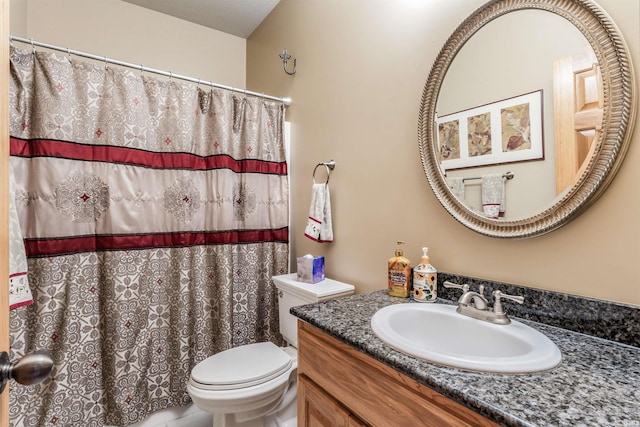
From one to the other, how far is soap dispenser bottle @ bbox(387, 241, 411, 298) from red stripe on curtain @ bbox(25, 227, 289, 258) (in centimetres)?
97

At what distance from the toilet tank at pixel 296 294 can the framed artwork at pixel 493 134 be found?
0.77 meters

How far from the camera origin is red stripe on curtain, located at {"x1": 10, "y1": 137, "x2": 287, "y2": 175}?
140 cm

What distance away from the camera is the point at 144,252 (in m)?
1.64

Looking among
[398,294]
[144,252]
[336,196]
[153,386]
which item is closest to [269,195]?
[336,196]

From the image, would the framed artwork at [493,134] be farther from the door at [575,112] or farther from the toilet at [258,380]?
the toilet at [258,380]

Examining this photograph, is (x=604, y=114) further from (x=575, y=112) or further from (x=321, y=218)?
(x=321, y=218)

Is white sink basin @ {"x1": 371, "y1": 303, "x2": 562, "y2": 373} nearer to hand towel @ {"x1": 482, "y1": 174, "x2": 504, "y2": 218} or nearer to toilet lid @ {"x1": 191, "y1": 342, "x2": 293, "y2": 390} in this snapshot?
hand towel @ {"x1": 482, "y1": 174, "x2": 504, "y2": 218}

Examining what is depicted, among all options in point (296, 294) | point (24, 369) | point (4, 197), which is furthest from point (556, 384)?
point (296, 294)

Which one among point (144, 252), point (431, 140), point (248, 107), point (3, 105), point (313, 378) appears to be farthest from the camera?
point (248, 107)

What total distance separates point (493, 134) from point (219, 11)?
2275mm

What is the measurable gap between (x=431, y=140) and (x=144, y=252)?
150 centimetres

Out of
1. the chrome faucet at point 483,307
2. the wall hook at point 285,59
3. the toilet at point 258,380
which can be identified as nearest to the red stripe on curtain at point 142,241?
the toilet at point 258,380

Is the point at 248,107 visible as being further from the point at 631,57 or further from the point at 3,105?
the point at 631,57

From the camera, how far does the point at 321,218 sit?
67.1 inches
